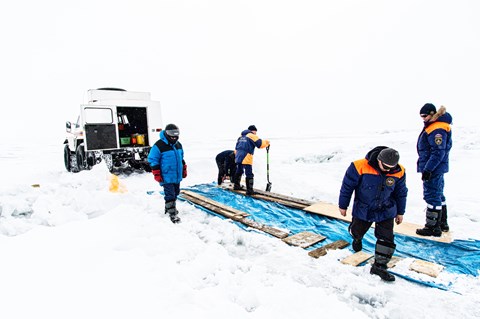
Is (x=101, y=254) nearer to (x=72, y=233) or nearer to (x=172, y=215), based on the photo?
(x=72, y=233)

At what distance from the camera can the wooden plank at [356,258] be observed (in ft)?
11.1

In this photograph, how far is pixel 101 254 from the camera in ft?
9.39

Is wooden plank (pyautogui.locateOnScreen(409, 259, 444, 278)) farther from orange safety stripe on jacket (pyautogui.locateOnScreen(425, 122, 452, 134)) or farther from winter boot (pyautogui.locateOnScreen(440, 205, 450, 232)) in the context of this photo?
orange safety stripe on jacket (pyautogui.locateOnScreen(425, 122, 452, 134))

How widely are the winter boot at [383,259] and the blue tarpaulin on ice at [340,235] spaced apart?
30.1 inches

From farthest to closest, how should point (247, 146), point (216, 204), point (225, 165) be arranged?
point (225, 165) → point (247, 146) → point (216, 204)

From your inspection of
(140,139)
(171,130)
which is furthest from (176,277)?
(140,139)

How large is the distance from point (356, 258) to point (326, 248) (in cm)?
41

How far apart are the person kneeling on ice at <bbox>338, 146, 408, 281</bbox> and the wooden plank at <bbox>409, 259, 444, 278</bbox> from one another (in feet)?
1.51

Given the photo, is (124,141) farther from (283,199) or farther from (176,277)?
(176,277)

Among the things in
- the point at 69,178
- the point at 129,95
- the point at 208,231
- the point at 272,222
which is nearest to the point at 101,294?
the point at 208,231

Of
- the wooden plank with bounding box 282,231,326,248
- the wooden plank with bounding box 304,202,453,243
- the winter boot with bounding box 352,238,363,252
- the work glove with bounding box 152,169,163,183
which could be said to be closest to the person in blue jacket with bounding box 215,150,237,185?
the wooden plank with bounding box 304,202,453,243

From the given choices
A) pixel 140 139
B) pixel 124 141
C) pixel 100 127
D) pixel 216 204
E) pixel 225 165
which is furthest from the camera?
pixel 124 141

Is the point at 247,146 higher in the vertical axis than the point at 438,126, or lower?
lower

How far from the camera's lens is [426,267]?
→ 325cm
